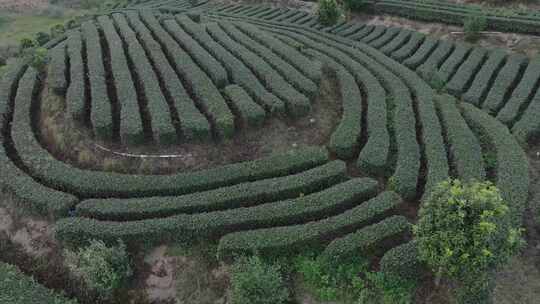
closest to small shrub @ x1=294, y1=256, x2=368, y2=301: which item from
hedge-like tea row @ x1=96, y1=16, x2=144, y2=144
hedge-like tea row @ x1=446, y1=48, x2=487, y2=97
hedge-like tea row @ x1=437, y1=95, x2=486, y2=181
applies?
hedge-like tea row @ x1=437, y1=95, x2=486, y2=181

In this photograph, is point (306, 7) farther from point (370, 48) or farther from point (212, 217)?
point (212, 217)

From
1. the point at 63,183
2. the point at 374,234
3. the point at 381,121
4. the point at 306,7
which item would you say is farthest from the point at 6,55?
the point at 374,234

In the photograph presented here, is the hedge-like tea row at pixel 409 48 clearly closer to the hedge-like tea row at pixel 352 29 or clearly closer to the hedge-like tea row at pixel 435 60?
the hedge-like tea row at pixel 435 60

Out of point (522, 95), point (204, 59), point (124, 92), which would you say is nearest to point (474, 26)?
point (522, 95)

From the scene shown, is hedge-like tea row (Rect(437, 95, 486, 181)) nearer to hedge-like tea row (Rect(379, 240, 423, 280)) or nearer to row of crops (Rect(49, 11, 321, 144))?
hedge-like tea row (Rect(379, 240, 423, 280))

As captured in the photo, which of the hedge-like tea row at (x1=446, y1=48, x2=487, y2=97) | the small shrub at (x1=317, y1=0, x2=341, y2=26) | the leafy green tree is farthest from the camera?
the small shrub at (x1=317, y1=0, x2=341, y2=26)

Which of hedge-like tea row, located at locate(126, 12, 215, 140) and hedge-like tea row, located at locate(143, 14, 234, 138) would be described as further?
hedge-like tea row, located at locate(143, 14, 234, 138)
